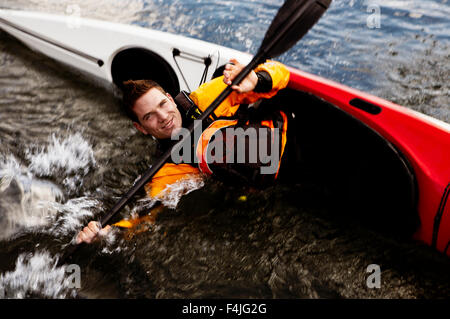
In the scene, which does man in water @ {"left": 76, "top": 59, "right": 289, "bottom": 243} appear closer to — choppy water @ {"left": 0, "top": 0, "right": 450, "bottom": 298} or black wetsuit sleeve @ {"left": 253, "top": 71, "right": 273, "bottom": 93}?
black wetsuit sleeve @ {"left": 253, "top": 71, "right": 273, "bottom": 93}

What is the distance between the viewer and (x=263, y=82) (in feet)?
4.77

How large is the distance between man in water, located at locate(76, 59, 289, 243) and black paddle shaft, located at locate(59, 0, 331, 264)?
6cm

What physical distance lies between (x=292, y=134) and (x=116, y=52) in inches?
61.5

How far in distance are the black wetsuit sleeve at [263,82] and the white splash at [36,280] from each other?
120 centimetres

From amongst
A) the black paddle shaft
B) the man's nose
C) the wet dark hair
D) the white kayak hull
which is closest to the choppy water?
the white kayak hull

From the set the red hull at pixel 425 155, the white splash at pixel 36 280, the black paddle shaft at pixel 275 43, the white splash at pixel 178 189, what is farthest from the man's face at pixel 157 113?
the red hull at pixel 425 155

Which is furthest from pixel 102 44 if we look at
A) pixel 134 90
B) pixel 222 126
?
pixel 222 126

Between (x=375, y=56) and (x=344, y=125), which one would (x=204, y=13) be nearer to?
(x=375, y=56)

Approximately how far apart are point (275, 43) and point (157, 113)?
0.62 metres

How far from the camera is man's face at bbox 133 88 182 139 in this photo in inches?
57.2

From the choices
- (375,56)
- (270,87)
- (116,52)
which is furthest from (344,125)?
(375,56)

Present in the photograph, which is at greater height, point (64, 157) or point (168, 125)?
point (168, 125)

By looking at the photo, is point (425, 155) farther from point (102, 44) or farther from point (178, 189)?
point (102, 44)
